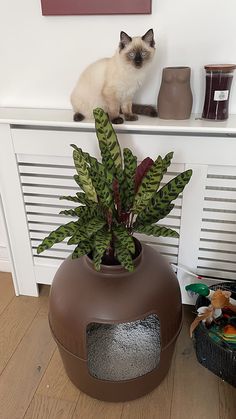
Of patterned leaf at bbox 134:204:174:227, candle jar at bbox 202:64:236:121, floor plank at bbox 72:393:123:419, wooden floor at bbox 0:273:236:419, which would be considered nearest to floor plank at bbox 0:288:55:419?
wooden floor at bbox 0:273:236:419

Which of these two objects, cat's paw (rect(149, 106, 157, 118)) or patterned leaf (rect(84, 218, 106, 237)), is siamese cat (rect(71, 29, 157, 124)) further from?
patterned leaf (rect(84, 218, 106, 237))

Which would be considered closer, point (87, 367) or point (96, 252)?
point (96, 252)

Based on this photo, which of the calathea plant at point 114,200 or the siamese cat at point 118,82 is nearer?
the calathea plant at point 114,200

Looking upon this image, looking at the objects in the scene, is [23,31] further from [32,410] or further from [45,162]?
[32,410]

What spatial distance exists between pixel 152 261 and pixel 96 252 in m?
0.22

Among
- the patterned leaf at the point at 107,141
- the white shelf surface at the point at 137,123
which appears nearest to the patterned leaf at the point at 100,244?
the patterned leaf at the point at 107,141

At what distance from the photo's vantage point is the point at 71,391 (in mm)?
1217

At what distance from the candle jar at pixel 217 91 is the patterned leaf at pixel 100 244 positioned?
0.57 metres

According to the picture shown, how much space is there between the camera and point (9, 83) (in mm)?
1372

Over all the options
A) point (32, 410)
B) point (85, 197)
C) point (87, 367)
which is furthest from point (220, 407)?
point (85, 197)

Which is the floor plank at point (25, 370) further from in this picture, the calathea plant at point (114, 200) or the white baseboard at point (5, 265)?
the calathea plant at point (114, 200)

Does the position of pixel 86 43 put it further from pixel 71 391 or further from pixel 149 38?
pixel 71 391

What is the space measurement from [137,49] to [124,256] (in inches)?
26.1

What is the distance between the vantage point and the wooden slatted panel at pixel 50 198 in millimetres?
1344
